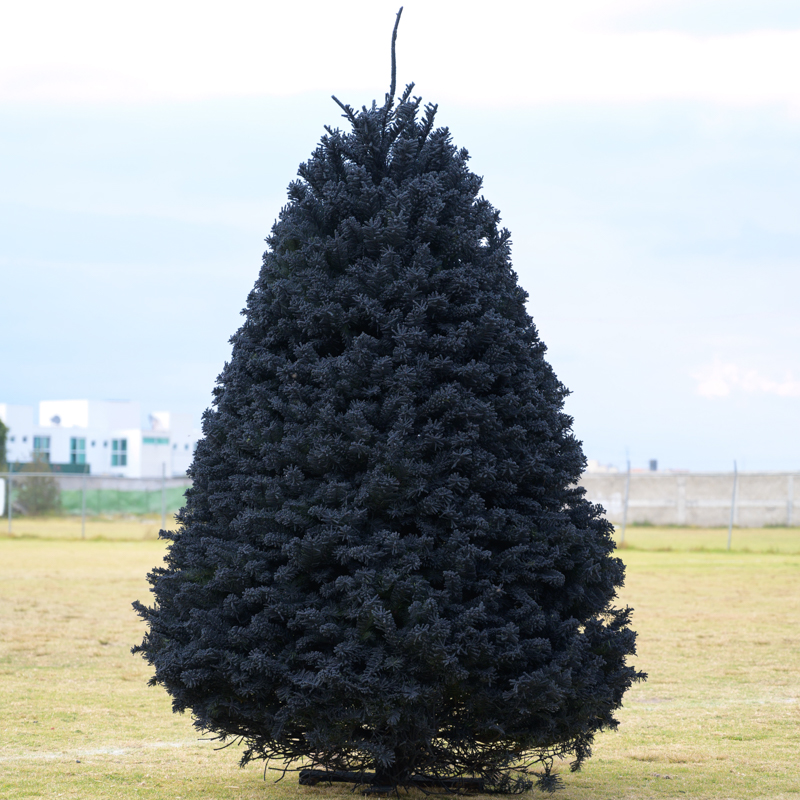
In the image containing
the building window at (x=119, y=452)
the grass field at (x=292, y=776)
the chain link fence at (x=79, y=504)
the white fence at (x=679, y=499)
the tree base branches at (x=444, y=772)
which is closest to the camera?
the tree base branches at (x=444, y=772)

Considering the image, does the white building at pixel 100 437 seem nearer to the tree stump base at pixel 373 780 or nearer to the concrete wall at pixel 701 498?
the concrete wall at pixel 701 498

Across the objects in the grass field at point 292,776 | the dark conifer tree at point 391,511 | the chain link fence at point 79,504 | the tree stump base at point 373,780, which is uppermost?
the dark conifer tree at point 391,511

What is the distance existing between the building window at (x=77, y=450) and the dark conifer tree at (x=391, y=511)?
339ft

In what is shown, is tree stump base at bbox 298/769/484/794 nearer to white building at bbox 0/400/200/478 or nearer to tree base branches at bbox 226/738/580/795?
tree base branches at bbox 226/738/580/795

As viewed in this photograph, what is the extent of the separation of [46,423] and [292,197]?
108523mm

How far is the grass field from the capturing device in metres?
6.09

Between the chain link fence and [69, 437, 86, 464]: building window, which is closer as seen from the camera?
the chain link fence

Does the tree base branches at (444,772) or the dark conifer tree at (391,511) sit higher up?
the dark conifer tree at (391,511)

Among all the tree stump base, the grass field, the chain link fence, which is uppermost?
the tree stump base

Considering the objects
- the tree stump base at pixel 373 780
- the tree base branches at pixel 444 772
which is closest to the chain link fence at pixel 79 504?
the tree stump base at pixel 373 780

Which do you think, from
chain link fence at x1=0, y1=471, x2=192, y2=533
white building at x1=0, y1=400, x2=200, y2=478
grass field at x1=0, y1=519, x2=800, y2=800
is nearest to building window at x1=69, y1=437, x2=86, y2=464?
white building at x1=0, y1=400, x2=200, y2=478

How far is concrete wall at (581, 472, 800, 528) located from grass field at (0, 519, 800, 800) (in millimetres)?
31034

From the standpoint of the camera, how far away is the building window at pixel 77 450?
103 meters

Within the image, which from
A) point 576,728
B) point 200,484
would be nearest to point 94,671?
point 200,484
